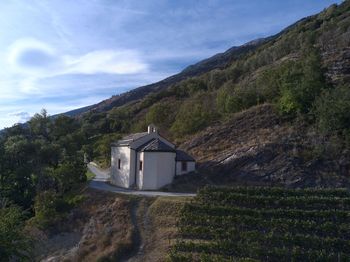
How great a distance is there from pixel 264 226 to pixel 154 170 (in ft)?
42.3

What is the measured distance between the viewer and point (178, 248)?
2417 centimetres

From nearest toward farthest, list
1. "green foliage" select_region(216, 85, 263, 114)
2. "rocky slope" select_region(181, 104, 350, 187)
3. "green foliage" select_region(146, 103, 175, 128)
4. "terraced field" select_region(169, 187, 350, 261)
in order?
"terraced field" select_region(169, 187, 350, 261), "rocky slope" select_region(181, 104, 350, 187), "green foliage" select_region(216, 85, 263, 114), "green foliage" select_region(146, 103, 175, 128)

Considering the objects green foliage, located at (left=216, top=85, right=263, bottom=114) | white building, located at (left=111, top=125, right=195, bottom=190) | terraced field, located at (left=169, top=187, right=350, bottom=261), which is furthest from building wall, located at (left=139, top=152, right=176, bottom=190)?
green foliage, located at (left=216, top=85, right=263, bottom=114)

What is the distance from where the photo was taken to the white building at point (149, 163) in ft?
117

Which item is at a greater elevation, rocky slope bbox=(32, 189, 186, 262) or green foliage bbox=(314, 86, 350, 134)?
green foliage bbox=(314, 86, 350, 134)

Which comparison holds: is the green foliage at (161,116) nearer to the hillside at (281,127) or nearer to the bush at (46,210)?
the hillside at (281,127)

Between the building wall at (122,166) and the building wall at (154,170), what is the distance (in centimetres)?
237

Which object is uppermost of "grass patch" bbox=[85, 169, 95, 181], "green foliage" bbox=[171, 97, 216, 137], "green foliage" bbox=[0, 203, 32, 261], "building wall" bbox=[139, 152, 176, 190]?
"green foliage" bbox=[171, 97, 216, 137]

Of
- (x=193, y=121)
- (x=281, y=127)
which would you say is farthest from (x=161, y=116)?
(x=281, y=127)

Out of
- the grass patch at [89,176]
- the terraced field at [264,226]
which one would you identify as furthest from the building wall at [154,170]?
the grass patch at [89,176]

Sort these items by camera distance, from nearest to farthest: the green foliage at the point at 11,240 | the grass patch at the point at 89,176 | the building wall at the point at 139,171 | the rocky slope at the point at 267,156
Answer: the green foliage at the point at 11,240, the rocky slope at the point at 267,156, the building wall at the point at 139,171, the grass patch at the point at 89,176

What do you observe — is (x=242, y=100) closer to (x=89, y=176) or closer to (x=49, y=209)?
(x=89, y=176)

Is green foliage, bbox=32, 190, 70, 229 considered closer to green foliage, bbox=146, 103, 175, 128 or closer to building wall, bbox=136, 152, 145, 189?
building wall, bbox=136, 152, 145, 189

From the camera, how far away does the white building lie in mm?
35625
